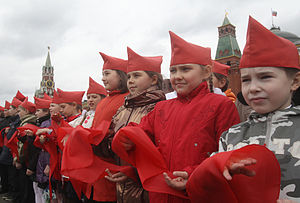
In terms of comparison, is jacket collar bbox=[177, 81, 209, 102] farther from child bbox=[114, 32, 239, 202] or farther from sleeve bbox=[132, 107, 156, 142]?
sleeve bbox=[132, 107, 156, 142]

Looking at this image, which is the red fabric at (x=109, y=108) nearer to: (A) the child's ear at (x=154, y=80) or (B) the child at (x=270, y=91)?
(A) the child's ear at (x=154, y=80)

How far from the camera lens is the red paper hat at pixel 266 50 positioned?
1.38 m

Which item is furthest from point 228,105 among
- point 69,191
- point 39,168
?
point 39,168

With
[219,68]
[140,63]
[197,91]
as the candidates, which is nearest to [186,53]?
[197,91]

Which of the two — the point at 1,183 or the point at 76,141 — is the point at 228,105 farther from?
the point at 1,183

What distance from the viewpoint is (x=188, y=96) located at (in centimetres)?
199

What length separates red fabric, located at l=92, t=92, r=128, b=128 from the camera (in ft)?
10.2

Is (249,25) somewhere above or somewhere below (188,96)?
above

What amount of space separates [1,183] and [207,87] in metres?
8.55

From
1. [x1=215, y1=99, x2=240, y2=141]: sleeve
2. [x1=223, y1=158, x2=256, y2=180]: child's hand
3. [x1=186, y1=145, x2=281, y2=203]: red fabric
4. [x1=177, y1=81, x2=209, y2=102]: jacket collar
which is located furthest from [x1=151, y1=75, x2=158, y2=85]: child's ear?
[x1=223, y1=158, x2=256, y2=180]: child's hand

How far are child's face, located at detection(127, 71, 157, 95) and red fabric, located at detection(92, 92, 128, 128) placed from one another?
46 cm

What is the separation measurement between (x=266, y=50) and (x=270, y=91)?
0.85 feet

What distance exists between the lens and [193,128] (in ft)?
5.74

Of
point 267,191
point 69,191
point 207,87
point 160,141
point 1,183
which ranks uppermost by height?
point 207,87
